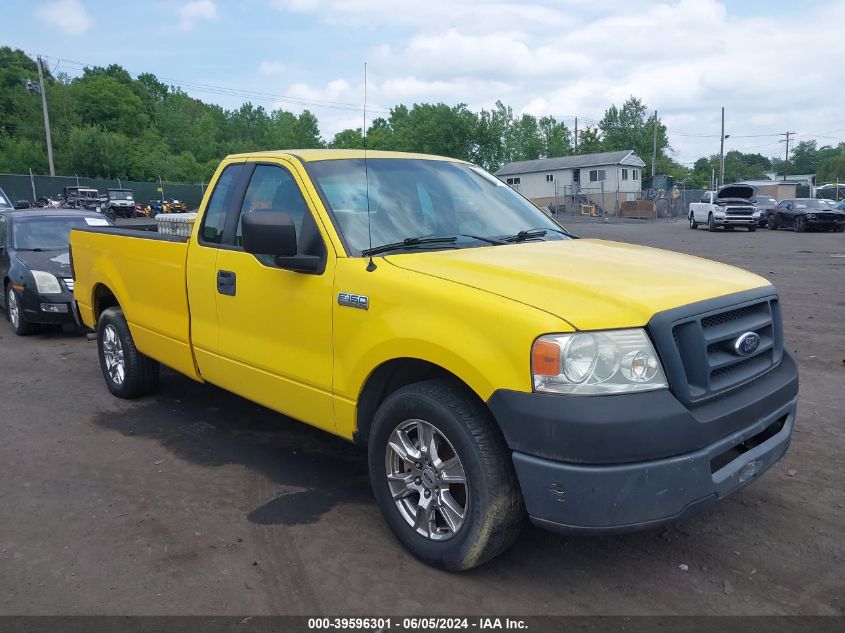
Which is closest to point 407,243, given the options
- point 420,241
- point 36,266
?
point 420,241

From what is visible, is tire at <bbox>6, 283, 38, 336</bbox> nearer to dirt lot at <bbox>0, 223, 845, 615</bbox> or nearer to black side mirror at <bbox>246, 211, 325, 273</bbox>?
dirt lot at <bbox>0, 223, 845, 615</bbox>

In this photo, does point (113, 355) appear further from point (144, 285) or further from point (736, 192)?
point (736, 192)

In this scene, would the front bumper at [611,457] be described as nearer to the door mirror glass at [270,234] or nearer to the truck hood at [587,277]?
the truck hood at [587,277]

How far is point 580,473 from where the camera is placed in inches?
112

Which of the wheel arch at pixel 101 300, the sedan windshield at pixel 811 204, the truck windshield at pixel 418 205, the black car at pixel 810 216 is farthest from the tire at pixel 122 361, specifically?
the sedan windshield at pixel 811 204

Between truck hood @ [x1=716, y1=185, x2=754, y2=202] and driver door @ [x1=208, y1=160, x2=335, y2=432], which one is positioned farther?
truck hood @ [x1=716, y1=185, x2=754, y2=202]

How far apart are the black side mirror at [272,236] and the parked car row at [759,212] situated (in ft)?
98.9

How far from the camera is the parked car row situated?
29156mm

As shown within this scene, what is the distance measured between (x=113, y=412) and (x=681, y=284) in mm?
4790

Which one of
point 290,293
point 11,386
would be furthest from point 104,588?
point 11,386

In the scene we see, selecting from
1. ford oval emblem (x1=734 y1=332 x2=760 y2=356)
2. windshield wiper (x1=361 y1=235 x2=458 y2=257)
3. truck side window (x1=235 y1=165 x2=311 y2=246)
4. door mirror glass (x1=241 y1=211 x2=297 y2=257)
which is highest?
truck side window (x1=235 y1=165 x2=311 y2=246)

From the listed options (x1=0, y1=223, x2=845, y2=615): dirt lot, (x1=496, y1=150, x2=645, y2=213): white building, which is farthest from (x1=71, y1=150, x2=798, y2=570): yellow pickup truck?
(x1=496, y1=150, x2=645, y2=213): white building

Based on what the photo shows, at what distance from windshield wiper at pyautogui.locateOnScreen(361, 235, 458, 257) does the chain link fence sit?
3821cm

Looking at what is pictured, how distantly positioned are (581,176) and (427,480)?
226 ft
